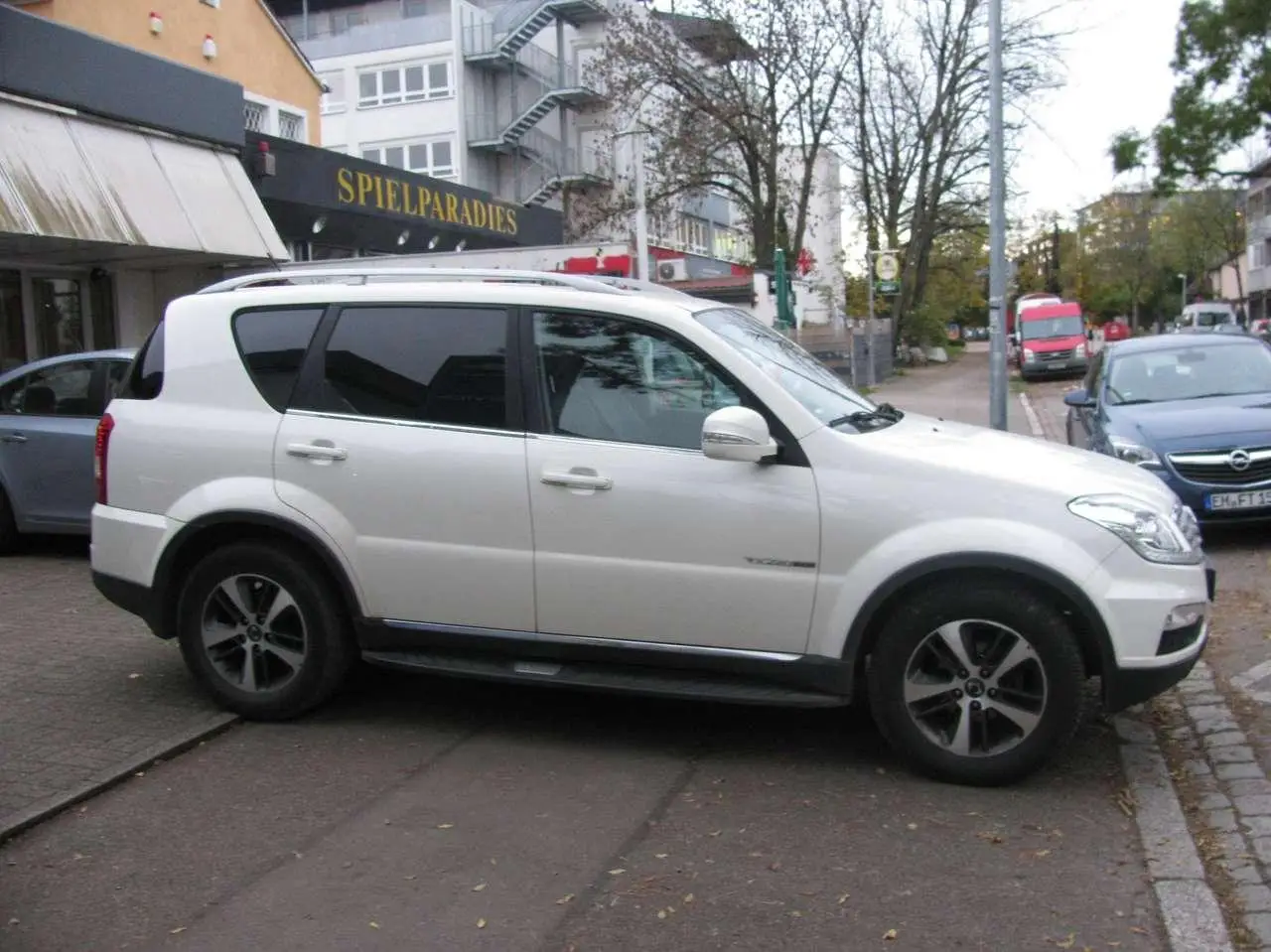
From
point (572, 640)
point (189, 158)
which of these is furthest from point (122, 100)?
point (572, 640)

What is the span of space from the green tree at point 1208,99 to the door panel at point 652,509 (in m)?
32.9

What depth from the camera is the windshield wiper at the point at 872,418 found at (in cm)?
523

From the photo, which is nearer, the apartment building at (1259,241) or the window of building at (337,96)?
the window of building at (337,96)

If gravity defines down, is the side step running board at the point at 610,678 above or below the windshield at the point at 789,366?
below

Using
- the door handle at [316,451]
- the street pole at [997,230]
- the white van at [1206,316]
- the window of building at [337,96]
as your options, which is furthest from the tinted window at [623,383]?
the white van at [1206,316]

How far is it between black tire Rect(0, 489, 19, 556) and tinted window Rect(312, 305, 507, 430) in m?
5.54

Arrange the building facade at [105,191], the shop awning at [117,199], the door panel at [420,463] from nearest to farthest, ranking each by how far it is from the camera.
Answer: the door panel at [420,463]
the shop awning at [117,199]
the building facade at [105,191]

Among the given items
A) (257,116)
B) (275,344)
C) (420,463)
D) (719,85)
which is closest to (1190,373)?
(420,463)

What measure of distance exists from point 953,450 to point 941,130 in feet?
133

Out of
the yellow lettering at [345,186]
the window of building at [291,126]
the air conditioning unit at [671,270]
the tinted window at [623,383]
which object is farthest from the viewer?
the air conditioning unit at [671,270]

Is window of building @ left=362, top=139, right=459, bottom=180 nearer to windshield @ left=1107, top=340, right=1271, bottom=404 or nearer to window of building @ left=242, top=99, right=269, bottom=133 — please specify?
window of building @ left=242, top=99, right=269, bottom=133

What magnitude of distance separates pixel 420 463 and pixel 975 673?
7.58 feet

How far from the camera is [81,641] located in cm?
716

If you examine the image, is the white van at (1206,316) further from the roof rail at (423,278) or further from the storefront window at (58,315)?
the roof rail at (423,278)
